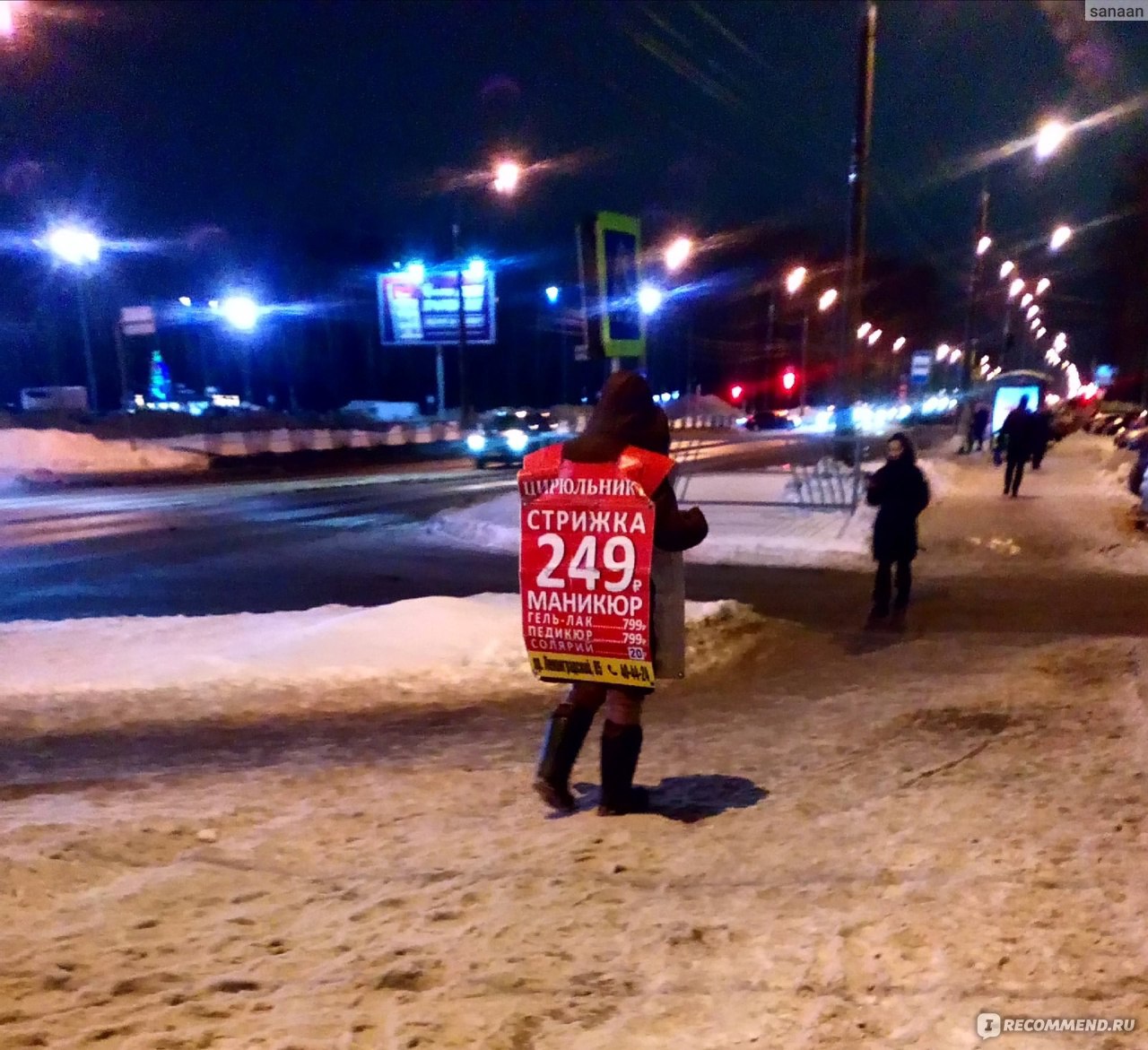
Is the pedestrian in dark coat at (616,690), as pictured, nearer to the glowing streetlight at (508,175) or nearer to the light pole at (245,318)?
the glowing streetlight at (508,175)

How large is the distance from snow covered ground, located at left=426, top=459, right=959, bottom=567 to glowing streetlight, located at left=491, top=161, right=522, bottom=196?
1180 centimetres

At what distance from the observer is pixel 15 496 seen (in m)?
26.9

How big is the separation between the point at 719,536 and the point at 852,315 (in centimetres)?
600

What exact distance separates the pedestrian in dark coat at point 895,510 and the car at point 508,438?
2529 cm

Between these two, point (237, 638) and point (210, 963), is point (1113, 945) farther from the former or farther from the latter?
point (237, 638)

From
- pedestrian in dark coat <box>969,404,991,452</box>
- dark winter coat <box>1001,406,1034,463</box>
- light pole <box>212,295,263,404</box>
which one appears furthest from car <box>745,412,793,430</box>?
dark winter coat <box>1001,406,1034,463</box>

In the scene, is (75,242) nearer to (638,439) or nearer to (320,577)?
(320,577)

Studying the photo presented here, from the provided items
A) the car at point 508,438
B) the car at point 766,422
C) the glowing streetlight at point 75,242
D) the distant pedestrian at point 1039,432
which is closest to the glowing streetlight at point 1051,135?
the distant pedestrian at point 1039,432

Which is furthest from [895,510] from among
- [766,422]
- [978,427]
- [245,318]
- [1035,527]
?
[766,422]

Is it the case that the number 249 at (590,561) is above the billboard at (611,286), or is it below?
below

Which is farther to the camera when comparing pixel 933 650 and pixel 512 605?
pixel 512 605

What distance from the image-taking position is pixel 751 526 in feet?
53.2

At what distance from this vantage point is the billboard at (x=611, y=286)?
1177 centimetres

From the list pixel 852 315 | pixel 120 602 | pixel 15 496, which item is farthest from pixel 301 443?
pixel 120 602
